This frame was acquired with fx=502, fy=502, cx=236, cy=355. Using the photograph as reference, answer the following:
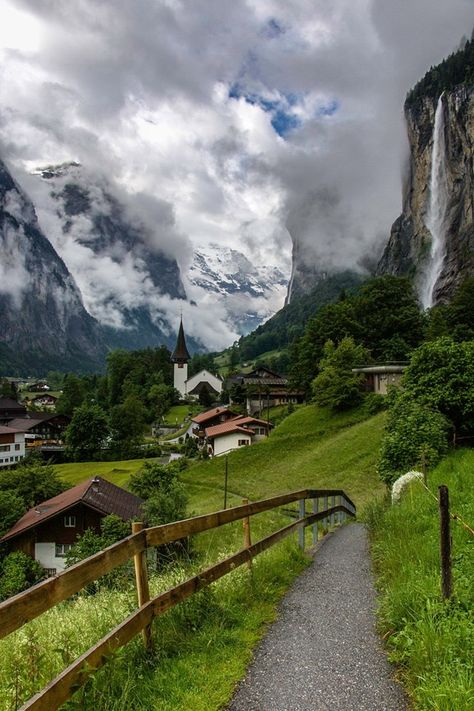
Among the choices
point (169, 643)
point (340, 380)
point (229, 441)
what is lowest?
point (229, 441)

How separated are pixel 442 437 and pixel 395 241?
5706 inches

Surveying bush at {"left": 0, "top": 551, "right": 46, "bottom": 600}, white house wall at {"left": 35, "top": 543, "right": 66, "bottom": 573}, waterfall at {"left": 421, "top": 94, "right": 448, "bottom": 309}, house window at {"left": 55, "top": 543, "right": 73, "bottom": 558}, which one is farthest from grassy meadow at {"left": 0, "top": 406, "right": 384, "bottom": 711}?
waterfall at {"left": 421, "top": 94, "right": 448, "bottom": 309}

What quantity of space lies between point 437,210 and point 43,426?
99.5 meters

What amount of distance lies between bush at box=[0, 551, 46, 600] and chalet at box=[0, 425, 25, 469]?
6316cm

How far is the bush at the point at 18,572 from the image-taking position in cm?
2944

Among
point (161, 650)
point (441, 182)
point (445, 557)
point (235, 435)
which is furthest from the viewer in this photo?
point (441, 182)

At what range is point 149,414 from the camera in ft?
379

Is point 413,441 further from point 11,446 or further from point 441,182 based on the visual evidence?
point 441,182

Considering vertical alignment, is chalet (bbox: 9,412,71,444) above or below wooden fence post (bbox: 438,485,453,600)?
below

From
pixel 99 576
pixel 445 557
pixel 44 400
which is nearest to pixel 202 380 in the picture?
pixel 44 400

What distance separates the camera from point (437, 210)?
11219 cm

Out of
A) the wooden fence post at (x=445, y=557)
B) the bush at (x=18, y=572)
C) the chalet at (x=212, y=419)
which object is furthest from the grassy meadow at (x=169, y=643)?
the chalet at (x=212, y=419)

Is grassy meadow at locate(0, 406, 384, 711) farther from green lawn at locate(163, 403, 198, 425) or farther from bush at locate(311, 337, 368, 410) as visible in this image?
green lawn at locate(163, 403, 198, 425)

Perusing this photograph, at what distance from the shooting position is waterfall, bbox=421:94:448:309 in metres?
104
